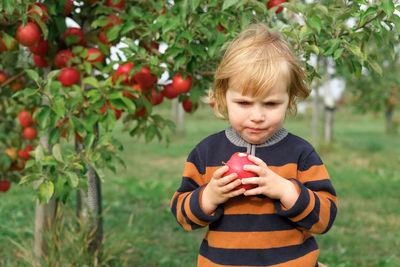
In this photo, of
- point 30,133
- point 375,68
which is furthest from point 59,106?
point 375,68

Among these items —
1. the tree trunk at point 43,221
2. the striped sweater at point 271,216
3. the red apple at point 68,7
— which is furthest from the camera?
the tree trunk at point 43,221

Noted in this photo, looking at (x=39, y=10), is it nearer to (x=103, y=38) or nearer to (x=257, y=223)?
(x=103, y=38)

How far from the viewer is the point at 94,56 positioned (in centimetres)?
281

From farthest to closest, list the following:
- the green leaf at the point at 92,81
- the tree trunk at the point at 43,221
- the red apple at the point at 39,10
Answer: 1. the tree trunk at the point at 43,221
2. the green leaf at the point at 92,81
3. the red apple at the point at 39,10

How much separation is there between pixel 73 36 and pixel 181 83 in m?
0.76

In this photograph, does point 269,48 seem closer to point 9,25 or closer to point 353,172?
point 9,25

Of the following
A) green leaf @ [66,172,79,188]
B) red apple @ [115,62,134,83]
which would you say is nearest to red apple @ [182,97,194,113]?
red apple @ [115,62,134,83]

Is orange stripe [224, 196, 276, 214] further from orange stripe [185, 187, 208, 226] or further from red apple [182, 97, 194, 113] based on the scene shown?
red apple [182, 97, 194, 113]

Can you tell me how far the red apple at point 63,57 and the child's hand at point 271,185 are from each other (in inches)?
72.4

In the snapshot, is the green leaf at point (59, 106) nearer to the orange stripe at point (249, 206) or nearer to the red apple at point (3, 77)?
the red apple at point (3, 77)

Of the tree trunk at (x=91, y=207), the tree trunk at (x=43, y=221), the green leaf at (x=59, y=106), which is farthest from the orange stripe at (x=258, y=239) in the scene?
the tree trunk at (x=43, y=221)

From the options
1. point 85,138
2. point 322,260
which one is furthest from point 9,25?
point 322,260

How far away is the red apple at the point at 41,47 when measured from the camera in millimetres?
2919

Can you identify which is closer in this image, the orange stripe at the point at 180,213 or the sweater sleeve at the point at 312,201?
the sweater sleeve at the point at 312,201
